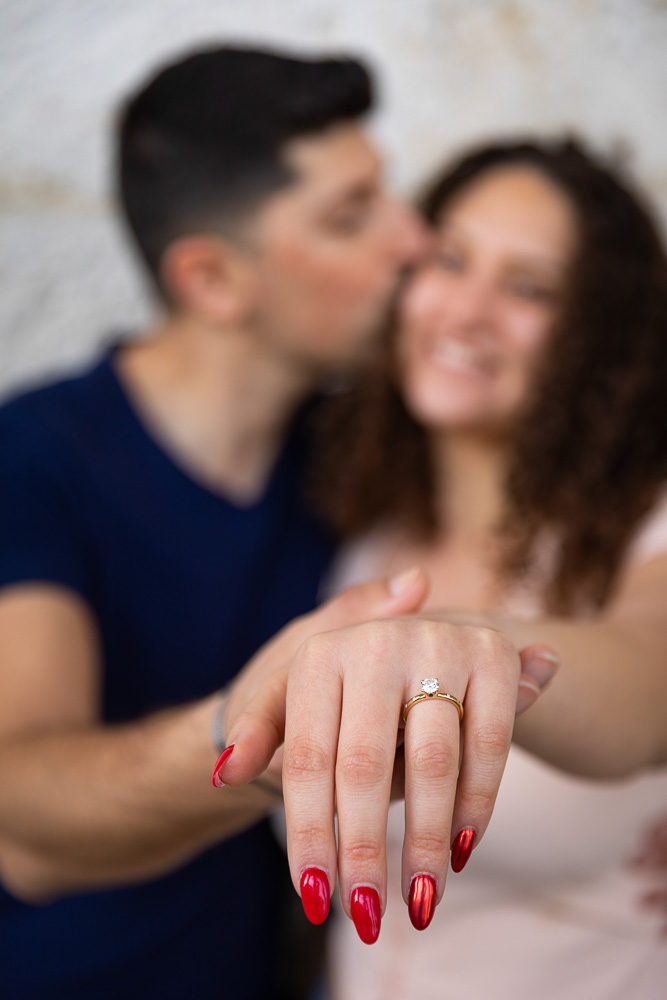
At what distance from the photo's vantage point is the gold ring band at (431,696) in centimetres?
47

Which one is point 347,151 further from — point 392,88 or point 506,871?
point 506,871

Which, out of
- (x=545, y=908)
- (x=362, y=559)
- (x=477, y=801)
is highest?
(x=477, y=801)

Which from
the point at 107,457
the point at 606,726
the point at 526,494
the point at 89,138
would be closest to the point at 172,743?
the point at 606,726

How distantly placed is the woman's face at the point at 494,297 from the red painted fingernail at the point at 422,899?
3.16ft

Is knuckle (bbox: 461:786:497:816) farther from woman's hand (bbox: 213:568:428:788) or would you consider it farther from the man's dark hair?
the man's dark hair

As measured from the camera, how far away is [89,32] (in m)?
1.61

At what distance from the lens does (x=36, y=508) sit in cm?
113

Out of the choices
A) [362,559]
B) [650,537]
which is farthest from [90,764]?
[650,537]

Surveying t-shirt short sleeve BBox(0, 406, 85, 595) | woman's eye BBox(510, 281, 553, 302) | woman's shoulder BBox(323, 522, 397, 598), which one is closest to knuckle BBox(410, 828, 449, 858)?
t-shirt short sleeve BBox(0, 406, 85, 595)

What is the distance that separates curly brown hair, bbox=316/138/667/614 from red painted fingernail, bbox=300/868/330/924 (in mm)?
819

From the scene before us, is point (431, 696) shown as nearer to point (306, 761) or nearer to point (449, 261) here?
point (306, 761)

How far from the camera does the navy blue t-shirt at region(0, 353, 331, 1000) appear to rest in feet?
3.88

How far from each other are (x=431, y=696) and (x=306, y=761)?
3.5 inches

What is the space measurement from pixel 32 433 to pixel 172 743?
69cm
